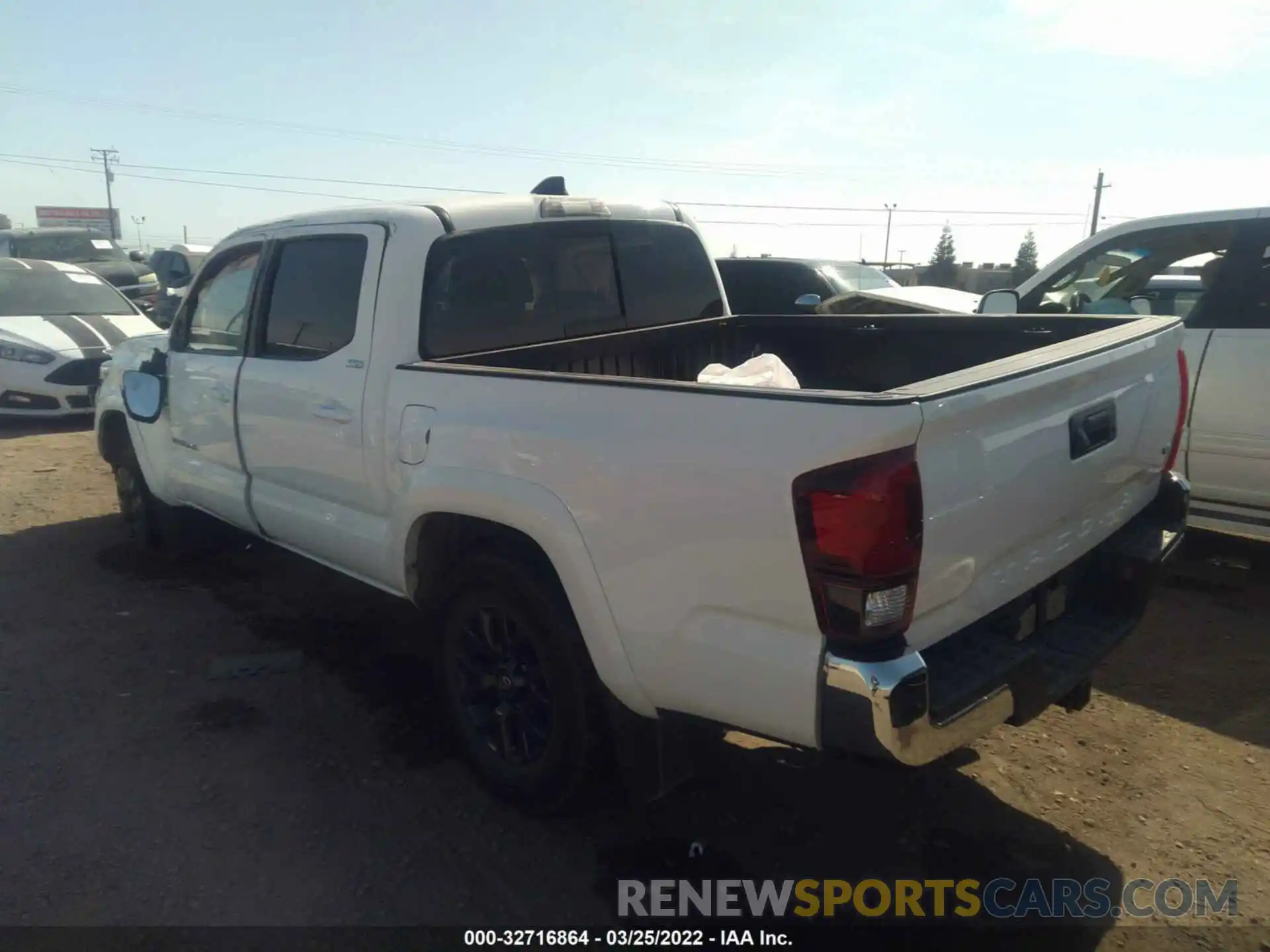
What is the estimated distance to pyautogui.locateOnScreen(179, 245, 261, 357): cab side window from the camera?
439cm

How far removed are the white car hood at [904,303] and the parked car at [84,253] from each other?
1379 centimetres

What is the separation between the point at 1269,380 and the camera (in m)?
4.74

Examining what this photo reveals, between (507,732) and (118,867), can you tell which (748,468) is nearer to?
(507,732)

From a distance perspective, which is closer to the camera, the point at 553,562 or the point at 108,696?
the point at 553,562

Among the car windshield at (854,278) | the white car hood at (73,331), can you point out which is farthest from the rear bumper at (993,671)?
the white car hood at (73,331)

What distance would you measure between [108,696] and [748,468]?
129 inches

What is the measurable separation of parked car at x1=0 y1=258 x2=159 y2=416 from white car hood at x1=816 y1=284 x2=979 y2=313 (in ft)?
22.4

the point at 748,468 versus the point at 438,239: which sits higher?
the point at 438,239

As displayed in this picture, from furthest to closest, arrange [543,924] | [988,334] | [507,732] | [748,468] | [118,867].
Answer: [988,334] → [507,732] → [118,867] → [543,924] → [748,468]

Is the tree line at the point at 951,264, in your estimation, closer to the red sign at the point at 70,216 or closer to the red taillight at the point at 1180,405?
the red taillight at the point at 1180,405

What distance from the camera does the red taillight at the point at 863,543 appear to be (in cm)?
202

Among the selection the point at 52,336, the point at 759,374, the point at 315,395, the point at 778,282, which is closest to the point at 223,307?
the point at 315,395

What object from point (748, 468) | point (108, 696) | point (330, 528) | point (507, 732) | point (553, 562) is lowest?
point (108, 696)

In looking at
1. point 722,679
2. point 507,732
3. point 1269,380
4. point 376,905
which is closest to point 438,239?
point 507,732
